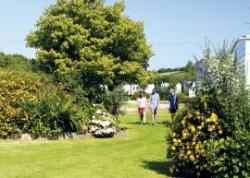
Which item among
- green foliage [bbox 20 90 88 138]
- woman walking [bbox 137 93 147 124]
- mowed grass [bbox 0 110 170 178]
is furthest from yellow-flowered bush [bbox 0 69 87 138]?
woman walking [bbox 137 93 147 124]

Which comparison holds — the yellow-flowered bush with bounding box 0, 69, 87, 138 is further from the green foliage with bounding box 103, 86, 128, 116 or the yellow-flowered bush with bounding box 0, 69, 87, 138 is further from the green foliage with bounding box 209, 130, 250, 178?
the green foliage with bounding box 209, 130, 250, 178

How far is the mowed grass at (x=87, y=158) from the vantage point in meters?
11.6

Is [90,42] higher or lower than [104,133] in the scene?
higher

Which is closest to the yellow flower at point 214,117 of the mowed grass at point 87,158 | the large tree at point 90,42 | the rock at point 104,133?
the mowed grass at point 87,158

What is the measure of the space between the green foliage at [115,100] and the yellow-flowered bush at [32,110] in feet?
23.2

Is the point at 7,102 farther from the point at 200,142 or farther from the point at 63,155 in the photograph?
the point at 200,142

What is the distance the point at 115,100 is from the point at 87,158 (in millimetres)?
16218

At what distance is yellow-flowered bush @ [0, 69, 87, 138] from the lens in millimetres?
18266

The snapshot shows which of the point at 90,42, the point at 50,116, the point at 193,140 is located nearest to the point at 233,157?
the point at 193,140

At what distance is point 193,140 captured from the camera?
11.0 meters

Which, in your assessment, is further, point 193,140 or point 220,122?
point 193,140

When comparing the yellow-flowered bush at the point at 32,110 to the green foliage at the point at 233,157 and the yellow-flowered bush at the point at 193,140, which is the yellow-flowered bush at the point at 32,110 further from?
the green foliage at the point at 233,157

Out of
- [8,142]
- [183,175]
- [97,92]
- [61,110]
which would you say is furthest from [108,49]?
[183,175]

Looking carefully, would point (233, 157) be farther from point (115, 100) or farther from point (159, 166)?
point (115, 100)
